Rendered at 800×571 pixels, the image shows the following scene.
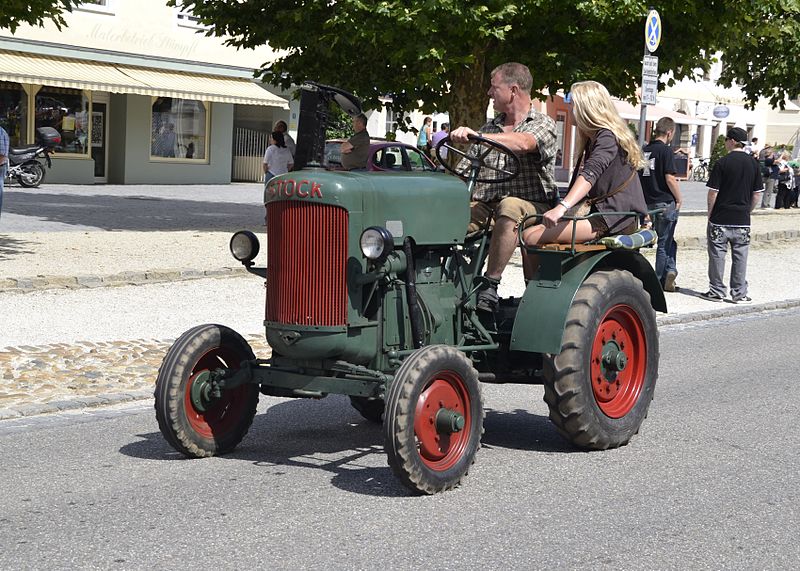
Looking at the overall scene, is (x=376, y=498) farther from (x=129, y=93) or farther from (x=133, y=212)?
(x=129, y=93)

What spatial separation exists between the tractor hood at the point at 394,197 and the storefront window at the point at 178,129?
29.0 m

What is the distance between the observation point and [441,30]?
18328 mm

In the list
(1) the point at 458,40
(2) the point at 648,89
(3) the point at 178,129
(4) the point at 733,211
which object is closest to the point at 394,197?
(4) the point at 733,211

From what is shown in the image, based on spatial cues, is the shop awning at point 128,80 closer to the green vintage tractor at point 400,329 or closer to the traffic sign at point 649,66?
the traffic sign at point 649,66

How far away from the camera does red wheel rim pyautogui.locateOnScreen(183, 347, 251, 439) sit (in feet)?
21.2

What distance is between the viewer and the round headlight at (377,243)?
5.79 metres

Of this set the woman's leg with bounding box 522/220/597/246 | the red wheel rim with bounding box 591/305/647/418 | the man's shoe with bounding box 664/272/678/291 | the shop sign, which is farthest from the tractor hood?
the shop sign

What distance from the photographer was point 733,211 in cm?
1519

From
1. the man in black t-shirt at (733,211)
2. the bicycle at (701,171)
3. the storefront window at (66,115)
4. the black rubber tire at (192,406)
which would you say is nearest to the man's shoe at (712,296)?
the man in black t-shirt at (733,211)

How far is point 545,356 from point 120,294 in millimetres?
7031

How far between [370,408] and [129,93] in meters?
26.1

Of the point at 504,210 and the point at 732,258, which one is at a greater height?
the point at 504,210

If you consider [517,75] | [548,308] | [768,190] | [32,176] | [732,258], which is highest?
[517,75]

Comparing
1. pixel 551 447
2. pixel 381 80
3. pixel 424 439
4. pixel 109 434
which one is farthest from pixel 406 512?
pixel 381 80
